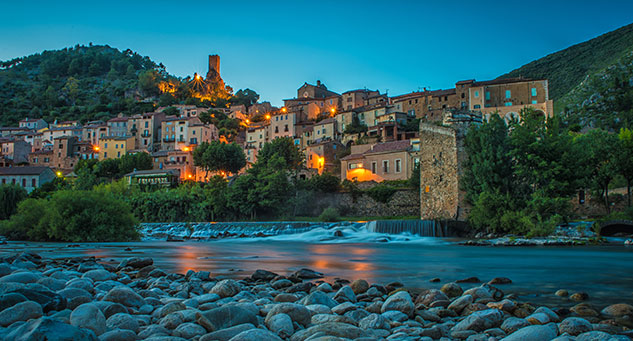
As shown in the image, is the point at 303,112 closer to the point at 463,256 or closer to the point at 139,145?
the point at 139,145

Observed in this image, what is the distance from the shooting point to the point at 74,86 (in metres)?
125

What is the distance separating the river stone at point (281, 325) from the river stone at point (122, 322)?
1189 millimetres

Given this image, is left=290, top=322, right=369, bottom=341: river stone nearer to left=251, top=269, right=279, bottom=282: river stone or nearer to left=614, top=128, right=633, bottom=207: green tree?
left=251, top=269, right=279, bottom=282: river stone

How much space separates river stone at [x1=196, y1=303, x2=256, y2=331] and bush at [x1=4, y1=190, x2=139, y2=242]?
61.0ft

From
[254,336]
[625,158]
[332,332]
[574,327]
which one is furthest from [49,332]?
[625,158]

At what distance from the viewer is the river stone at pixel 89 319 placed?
365 cm

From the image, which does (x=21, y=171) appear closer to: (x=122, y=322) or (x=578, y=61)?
(x=122, y=322)

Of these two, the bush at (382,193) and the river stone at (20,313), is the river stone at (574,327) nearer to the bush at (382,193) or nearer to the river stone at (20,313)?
the river stone at (20,313)

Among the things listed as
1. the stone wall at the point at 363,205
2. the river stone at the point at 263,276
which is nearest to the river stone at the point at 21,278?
the river stone at the point at 263,276

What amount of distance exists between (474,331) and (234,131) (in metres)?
85.9

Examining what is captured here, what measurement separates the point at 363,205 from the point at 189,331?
35553 millimetres

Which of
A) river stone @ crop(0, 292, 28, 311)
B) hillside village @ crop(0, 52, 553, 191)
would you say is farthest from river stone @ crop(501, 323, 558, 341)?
hillside village @ crop(0, 52, 553, 191)

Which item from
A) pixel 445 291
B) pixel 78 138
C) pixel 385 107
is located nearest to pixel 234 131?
pixel 78 138

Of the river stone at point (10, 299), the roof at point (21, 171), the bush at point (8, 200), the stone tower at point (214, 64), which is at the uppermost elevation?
the stone tower at point (214, 64)
